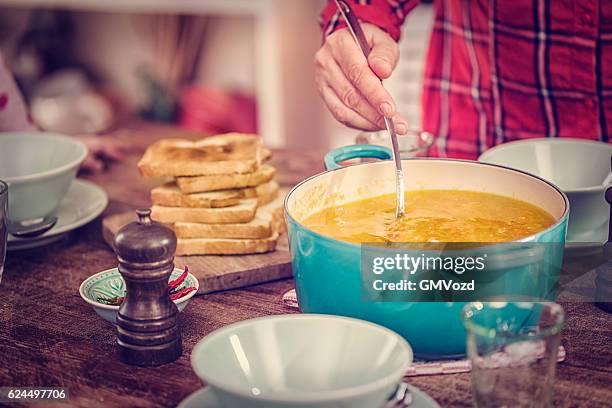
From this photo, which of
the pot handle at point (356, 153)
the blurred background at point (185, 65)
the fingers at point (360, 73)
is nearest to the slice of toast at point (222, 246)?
the pot handle at point (356, 153)

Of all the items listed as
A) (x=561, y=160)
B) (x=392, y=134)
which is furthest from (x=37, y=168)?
(x=561, y=160)

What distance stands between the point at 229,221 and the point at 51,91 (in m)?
2.69

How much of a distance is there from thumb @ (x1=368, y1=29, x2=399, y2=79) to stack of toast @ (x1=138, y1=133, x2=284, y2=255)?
304 millimetres

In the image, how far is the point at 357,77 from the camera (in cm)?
158

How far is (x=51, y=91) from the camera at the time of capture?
13.3ft

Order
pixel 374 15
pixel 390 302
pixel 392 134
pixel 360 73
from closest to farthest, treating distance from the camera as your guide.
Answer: pixel 390 302 < pixel 392 134 < pixel 360 73 < pixel 374 15

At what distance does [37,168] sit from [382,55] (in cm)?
80

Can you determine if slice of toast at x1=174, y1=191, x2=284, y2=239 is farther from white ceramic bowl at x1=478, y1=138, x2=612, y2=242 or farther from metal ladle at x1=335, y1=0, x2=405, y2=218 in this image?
white ceramic bowl at x1=478, y1=138, x2=612, y2=242

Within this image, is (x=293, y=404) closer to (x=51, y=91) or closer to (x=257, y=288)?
(x=257, y=288)

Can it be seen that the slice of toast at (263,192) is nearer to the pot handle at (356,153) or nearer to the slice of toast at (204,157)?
the slice of toast at (204,157)

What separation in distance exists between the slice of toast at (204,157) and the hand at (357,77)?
0.19 m

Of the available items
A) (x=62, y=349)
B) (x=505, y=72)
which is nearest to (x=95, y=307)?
(x=62, y=349)

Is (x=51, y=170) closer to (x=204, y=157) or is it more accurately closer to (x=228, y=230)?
(x=204, y=157)

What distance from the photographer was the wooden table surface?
1148mm
